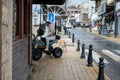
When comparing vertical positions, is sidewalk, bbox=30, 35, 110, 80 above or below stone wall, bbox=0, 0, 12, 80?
below

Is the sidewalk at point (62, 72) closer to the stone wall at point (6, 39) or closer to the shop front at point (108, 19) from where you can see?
the stone wall at point (6, 39)

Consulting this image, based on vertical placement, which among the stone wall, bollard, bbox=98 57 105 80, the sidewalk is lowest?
the sidewalk

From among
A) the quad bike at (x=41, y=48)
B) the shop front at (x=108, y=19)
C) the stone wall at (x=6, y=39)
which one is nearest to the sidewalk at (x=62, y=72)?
the quad bike at (x=41, y=48)

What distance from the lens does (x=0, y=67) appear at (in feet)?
14.0

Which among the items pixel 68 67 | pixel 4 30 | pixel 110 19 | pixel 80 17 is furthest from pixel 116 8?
pixel 80 17

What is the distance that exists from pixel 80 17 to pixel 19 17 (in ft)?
427

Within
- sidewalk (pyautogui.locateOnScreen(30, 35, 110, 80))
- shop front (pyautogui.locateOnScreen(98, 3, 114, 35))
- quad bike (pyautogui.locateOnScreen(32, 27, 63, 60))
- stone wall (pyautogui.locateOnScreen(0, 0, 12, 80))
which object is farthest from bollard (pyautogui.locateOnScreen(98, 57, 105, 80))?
shop front (pyautogui.locateOnScreen(98, 3, 114, 35))

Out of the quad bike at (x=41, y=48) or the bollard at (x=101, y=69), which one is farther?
the quad bike at (x=41, y=48)

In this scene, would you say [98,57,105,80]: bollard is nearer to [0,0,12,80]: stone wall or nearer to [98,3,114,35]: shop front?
[0,0,12,80]: stone wall

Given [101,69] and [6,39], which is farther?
[101,69]

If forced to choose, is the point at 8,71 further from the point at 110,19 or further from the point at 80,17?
the point at 80,17

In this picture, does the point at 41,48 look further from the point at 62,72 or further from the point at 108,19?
the point at 108,19

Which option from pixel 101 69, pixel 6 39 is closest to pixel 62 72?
pixel 101 69

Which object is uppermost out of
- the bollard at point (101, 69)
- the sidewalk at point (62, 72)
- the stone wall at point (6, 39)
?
the stone wall at point (6, 39)
